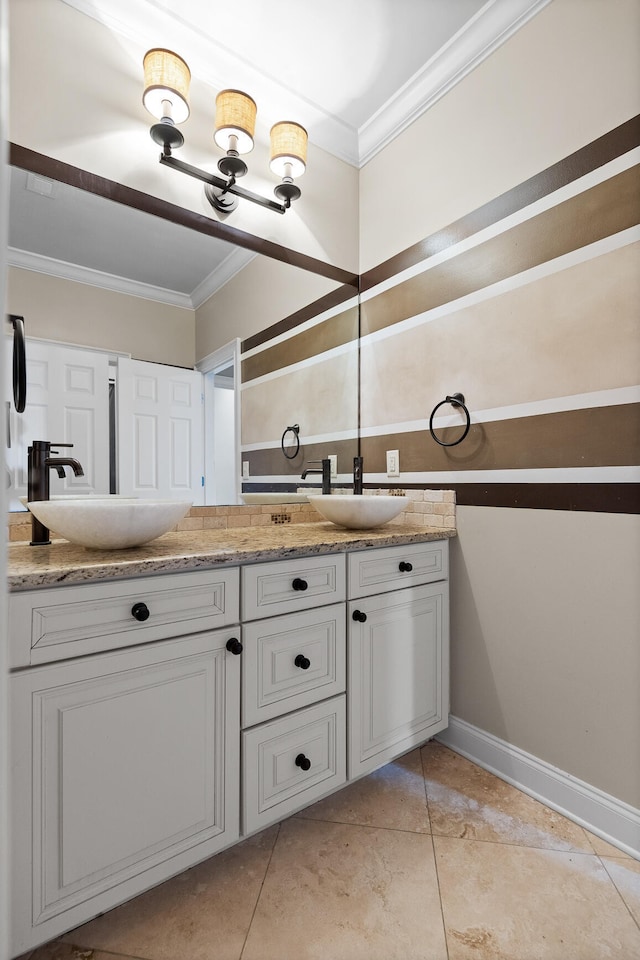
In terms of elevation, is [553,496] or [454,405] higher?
[454,405]

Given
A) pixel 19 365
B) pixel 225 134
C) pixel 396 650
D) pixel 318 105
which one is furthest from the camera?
pixel 318 105

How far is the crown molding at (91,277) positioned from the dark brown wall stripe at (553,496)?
4.08 ft

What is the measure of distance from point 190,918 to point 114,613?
78 cm

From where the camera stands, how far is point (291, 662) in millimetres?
1333

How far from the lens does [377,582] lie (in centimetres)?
154

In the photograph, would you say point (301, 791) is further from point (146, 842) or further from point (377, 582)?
point (377, 582)

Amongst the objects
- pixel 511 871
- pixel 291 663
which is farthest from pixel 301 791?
pixel 511 871

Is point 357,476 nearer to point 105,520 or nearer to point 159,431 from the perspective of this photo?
point 159,431

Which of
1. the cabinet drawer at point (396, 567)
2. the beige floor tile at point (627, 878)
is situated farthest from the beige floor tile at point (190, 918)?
the beige floor tile at point (627, 878)

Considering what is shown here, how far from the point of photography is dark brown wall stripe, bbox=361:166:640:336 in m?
1.33

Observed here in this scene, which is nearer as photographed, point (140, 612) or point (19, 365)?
point (140, 612)

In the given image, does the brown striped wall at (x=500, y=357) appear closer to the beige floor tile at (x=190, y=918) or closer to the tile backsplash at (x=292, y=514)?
the tile backsplash at (x=292, y=514)

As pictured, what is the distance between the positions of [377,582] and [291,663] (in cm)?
39

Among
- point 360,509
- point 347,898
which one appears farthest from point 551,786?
point 360,509
